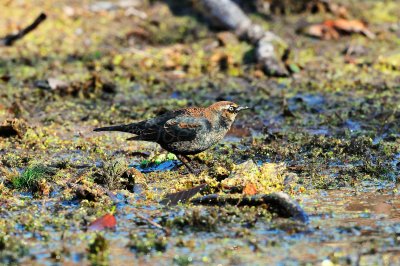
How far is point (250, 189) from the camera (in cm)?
743

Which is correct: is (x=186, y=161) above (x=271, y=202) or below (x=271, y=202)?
below

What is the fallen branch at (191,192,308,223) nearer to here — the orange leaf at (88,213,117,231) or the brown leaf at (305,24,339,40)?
the orange leaf at (88,213,117,231)

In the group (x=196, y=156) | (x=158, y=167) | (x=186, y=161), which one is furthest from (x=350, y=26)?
(x=158, y=167)

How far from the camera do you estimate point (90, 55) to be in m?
13.7

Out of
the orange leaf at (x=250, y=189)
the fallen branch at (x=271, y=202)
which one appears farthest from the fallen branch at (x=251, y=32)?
the fallen branch at (x=271, y=202)

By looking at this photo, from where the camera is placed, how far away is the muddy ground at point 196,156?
6254 millimetres

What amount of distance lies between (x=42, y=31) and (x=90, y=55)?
1503 millimetres

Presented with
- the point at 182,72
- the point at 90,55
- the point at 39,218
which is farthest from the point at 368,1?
the point at 39,218

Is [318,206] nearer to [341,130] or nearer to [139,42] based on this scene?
[341,130]

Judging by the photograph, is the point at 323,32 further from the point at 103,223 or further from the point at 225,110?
the point at 103,223

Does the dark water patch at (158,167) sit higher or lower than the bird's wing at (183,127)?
lower

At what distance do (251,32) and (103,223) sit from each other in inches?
305

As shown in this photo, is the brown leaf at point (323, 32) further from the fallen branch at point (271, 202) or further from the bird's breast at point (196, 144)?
the fallen branch at point (271, 202)

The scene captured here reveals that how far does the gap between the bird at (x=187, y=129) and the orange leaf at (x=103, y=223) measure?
1970 millimetres
